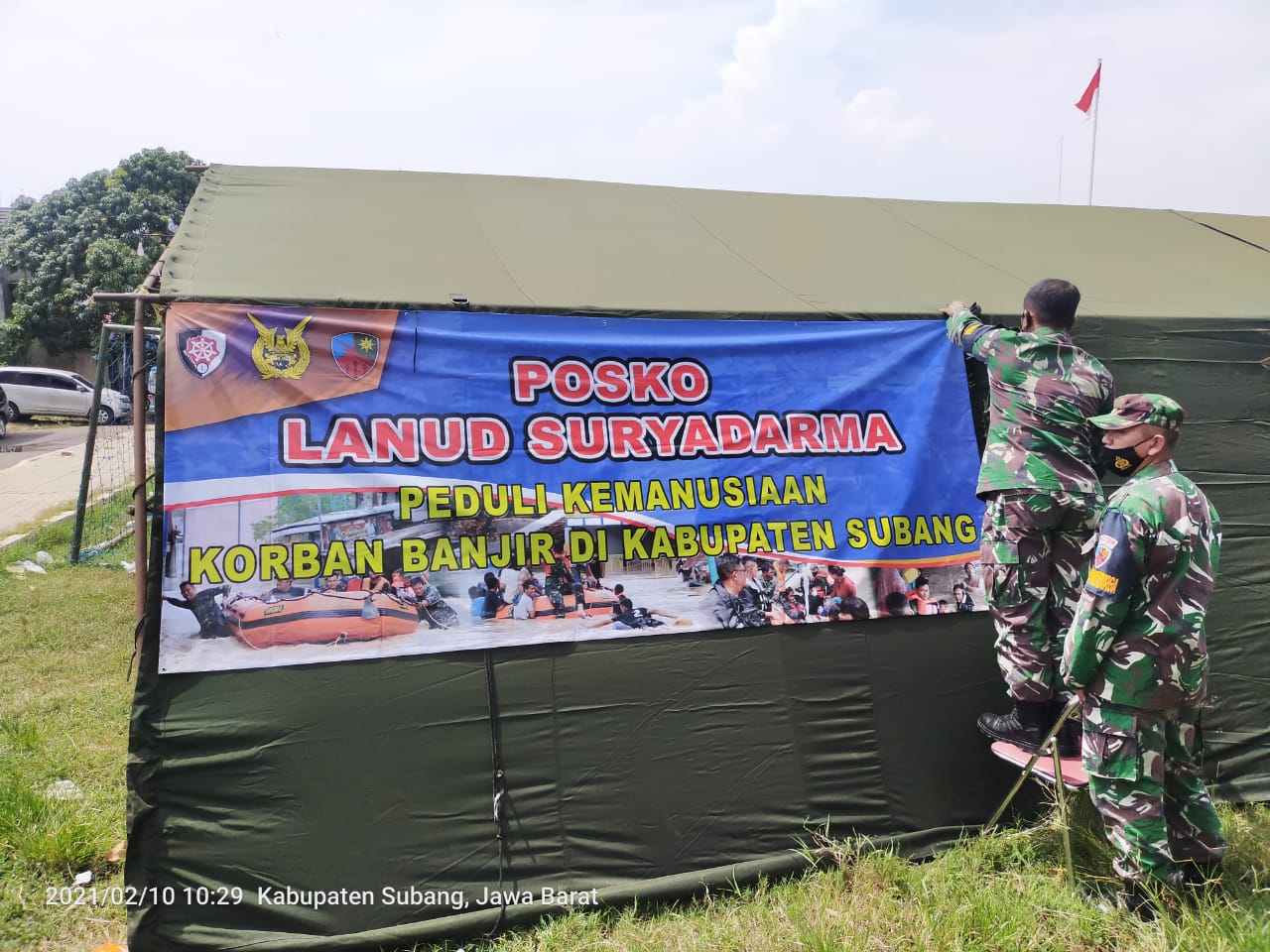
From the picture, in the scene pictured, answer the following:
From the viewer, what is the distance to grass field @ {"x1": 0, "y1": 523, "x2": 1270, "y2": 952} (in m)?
2.67

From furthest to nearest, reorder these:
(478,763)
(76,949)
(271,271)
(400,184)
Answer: (400,184) → (271,271) → (478,763) → (76,949)

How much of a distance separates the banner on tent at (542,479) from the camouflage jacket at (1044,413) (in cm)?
40

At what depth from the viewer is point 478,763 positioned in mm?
2963

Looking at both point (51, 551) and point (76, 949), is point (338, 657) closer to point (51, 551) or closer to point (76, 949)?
point (76, 949)

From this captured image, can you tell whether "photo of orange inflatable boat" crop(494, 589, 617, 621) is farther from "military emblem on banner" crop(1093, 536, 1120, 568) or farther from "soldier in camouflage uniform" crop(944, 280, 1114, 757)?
"military emblem on banner" crop(1093, 536, 1120, 568)

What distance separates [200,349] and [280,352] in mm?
252

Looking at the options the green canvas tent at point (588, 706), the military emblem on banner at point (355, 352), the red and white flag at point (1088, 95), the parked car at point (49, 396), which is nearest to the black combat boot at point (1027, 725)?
the green canvas tent at point (588, 706)

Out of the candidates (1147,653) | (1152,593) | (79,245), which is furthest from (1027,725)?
(79,245)

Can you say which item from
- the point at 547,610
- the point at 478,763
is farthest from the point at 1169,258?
the point at 478,763

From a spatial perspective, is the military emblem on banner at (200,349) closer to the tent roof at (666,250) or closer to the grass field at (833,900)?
the tent roof at (666,250)

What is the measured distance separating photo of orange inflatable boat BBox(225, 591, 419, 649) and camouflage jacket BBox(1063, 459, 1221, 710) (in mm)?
2247

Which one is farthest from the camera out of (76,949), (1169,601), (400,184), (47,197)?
(47,197)

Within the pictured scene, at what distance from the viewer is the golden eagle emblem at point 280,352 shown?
9.59 feet

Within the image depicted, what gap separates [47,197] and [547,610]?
88.6 ft
